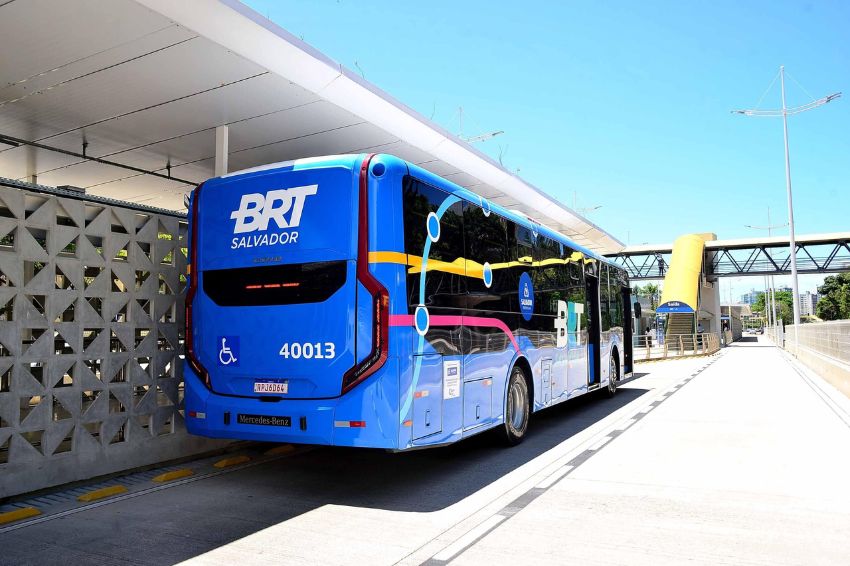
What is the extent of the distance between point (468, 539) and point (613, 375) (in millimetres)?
11121

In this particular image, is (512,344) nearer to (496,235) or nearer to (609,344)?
(496,235)

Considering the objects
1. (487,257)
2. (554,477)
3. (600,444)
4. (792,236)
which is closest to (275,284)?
(487,257)

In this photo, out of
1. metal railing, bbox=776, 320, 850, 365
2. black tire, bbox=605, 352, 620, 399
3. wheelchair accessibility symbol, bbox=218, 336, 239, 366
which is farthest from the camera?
metal railing, bbox=776, 320, 850, 365

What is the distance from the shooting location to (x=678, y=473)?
734 centimetres

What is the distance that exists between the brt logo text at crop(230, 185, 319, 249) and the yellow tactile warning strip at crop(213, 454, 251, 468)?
2.72 meters

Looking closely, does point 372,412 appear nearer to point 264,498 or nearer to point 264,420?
point 264,420

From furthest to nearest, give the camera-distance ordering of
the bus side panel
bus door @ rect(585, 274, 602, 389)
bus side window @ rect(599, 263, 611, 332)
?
bus side window @ rect(599, 263, 611, 332) → bus door @ rect(585, 274, 602, 389) → the bus side panel

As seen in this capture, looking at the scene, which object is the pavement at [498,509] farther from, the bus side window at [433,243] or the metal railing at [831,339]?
the metal railing at [831,339]

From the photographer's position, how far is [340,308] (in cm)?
614

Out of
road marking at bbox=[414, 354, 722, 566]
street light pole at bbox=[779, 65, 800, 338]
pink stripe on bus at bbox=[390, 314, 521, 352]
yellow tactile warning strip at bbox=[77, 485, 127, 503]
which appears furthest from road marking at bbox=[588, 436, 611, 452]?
street light pole at bbox=[779, 65, 800, 338]

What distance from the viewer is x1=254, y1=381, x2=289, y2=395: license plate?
6.34 meters

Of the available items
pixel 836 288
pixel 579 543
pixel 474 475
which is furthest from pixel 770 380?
pixel 836 288

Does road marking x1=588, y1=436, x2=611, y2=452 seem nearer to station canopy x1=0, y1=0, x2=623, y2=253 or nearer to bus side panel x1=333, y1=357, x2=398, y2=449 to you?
bus side panel x1=333, y1=357, x2=398, y2=449

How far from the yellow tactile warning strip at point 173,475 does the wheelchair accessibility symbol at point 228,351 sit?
4.79ft
